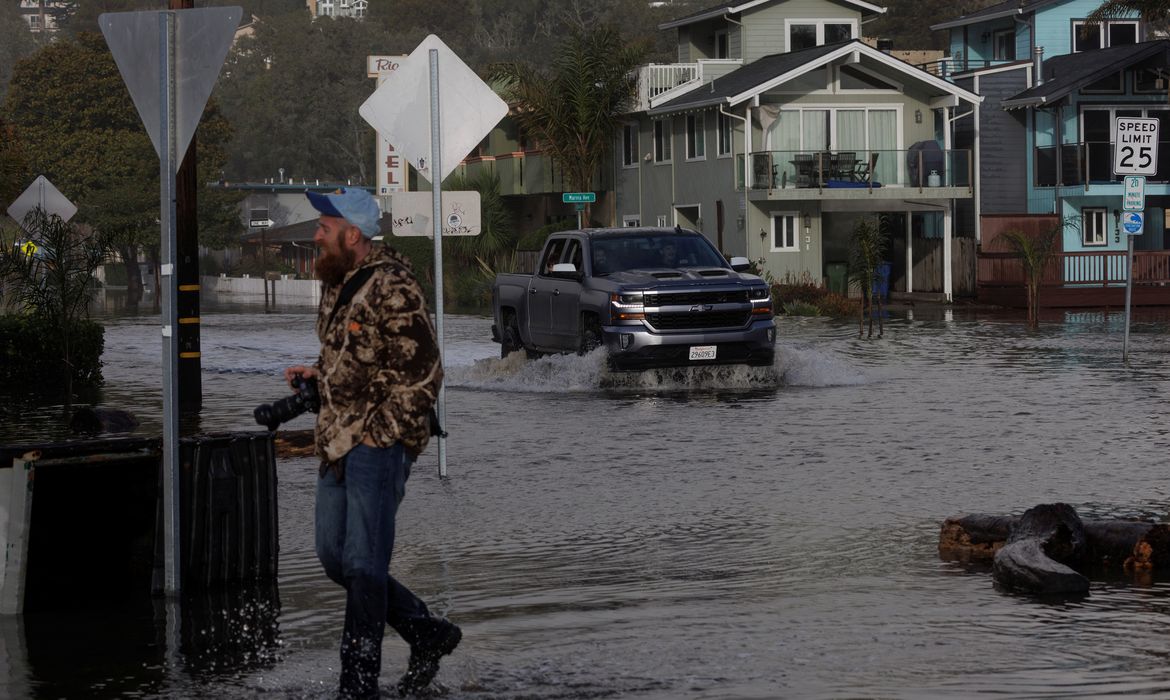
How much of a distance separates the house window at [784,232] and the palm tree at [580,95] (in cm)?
753

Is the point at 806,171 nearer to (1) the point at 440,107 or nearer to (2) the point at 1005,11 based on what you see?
(2) the point at 1005,11

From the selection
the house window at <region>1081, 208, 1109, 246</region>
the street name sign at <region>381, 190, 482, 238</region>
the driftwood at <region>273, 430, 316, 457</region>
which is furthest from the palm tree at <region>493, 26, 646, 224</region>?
the street name sign at <region>381, 190, 482, 238</region>

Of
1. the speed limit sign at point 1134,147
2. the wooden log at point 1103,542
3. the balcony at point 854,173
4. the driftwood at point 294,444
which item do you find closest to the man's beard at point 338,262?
the wooden log at point 1103,542

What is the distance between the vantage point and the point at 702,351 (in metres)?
20.3

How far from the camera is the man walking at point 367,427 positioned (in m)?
6.39

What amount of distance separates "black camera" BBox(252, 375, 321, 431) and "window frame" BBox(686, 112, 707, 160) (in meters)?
46.3

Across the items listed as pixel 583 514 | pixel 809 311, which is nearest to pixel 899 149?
pixel 809 311

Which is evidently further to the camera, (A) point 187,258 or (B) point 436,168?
(A) point 187,258

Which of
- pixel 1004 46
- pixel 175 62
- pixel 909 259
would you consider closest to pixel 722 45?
pixel 1004 46

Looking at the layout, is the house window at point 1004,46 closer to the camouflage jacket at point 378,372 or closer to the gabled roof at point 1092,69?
the gabled roof at point 1092,69

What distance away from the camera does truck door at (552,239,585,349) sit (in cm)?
2133

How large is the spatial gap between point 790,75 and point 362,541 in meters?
43.2

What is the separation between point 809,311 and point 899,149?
941cm

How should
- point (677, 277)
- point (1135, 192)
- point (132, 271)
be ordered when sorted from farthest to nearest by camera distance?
point (132, 271) → point (1135, 192) → point (677, 277)
